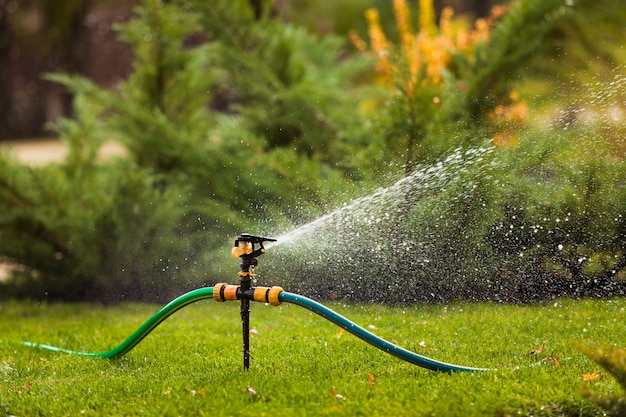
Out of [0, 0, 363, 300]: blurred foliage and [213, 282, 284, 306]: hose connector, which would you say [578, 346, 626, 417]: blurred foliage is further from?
[0, 0, 363, 300]: blurred foliage

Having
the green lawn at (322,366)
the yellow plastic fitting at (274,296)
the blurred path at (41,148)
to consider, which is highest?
the blurred path at (41,148)

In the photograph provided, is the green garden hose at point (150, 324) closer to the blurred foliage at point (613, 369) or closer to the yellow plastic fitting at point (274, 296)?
the yellow plastic fitting at point (274, 296)

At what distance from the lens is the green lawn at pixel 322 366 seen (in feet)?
9.55

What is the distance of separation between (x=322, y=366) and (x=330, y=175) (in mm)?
1786

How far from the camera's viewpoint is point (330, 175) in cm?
491

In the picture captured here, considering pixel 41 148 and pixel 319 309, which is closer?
pixel 319 309

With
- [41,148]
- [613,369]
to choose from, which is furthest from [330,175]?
[41,148]

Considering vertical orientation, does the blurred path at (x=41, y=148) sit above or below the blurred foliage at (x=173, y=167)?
above

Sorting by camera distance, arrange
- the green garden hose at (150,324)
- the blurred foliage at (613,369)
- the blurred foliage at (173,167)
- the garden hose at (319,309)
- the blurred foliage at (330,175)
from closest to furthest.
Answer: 1. the blurred foliage at (613,369)
2. the garden hose at (319,309)
3. the green garden hose at (150,324)
4. the blurred foliage at (330,175)
5. the blurred foliage at (173,167)

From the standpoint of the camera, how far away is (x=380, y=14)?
12.7 meters

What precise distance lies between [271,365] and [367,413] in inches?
30.3

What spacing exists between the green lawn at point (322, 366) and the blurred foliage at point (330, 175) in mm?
247

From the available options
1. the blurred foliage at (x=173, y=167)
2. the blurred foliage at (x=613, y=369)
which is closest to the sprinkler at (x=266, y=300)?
the blurred foliage at (x=613, y=369)

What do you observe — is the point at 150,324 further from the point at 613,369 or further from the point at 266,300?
the point at 613,369
